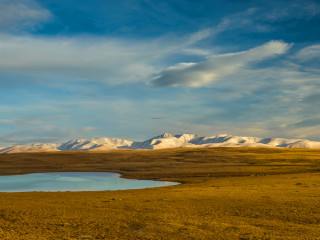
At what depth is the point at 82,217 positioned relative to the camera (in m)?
24.5

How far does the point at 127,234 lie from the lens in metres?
19.6

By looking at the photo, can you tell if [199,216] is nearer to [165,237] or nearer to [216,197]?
[165,237]

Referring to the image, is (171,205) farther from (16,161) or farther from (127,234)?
(16,161)

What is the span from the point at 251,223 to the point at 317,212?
21.7 ft

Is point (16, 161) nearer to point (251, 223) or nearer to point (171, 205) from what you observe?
point (171, 205)

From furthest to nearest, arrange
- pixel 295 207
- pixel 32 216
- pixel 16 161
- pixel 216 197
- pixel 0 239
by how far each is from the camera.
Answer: pixel 16 161 < pixel 216 197 < pixel 295 207 < pixel 32 216 < pixel 0 239

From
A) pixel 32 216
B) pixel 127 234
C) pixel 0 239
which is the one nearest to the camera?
pixel 0 239

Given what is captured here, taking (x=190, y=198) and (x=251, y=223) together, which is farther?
(x=190, y=198)

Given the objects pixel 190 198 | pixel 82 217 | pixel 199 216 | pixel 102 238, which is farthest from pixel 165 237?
pixel 190 198

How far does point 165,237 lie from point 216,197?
1651 cm

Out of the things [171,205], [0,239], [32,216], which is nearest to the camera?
[0,239]

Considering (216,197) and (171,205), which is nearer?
(171,205)

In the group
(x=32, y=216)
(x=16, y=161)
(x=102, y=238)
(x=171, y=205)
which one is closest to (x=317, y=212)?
(x=171, y=205)

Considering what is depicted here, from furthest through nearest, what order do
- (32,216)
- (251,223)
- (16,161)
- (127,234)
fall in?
(16,161), (32,216), (251,223), (127,234)
